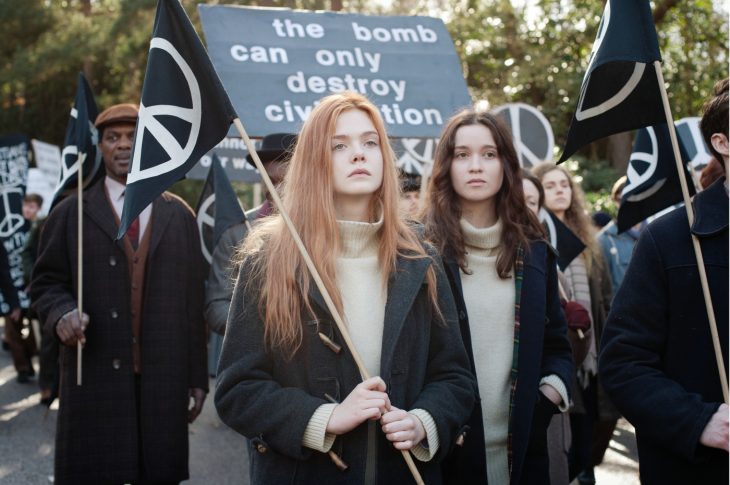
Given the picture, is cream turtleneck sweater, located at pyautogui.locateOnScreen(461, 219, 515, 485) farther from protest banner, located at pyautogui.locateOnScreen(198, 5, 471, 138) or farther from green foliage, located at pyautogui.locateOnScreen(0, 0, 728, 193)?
green foliage, located at pyautogui.locateOnScreen(0, 0, 728, 193)

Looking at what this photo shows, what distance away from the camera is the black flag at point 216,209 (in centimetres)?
530

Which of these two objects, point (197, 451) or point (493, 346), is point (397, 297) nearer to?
point (493, 346)

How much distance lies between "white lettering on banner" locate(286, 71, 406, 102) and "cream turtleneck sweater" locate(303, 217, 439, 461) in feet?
11.2

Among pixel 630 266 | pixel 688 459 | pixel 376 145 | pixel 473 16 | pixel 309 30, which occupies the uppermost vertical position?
pixel 473 16

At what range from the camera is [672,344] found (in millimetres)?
2883

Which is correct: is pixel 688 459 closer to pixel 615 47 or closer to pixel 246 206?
pixel 615 47

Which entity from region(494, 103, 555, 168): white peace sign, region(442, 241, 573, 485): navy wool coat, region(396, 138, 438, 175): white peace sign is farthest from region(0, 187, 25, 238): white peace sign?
region(442, 241, 573, 485): navy wool coat

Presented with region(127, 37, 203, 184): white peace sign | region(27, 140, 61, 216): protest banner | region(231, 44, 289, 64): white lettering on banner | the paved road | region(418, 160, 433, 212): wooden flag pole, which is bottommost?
the paved road

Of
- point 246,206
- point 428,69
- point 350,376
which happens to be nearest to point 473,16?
point 246,206

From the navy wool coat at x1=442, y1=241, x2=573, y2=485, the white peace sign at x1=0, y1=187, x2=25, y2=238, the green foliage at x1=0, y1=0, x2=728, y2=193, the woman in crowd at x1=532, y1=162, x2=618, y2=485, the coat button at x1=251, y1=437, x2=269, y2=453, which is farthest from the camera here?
the green foliage at x1=0, y1=0, x2=728, y2=193

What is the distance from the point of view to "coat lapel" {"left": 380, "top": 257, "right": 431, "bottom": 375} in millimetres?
2863

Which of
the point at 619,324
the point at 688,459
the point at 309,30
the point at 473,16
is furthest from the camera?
the point at 473,16

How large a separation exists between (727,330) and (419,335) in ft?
3.03

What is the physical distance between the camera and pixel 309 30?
6.77 metres
